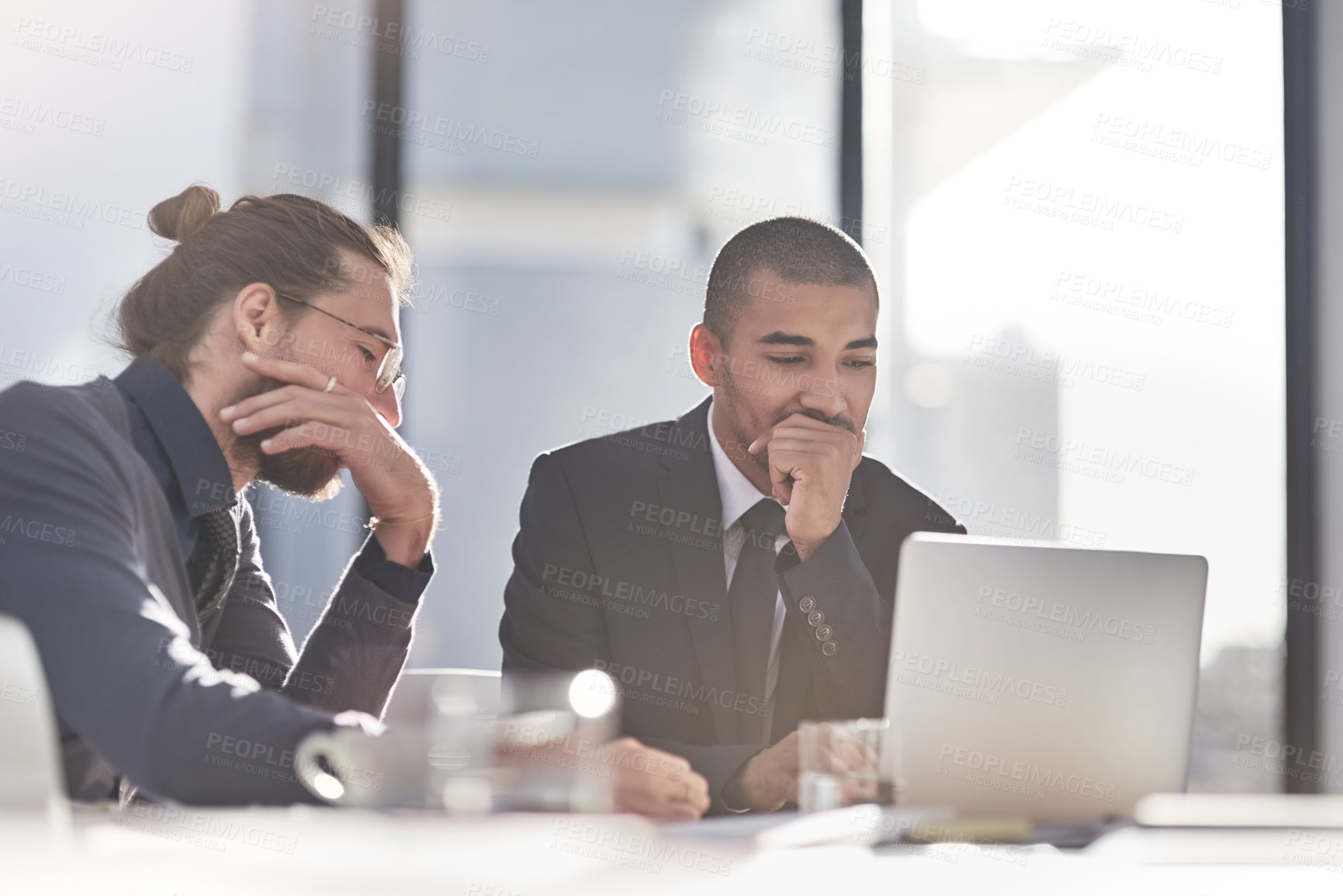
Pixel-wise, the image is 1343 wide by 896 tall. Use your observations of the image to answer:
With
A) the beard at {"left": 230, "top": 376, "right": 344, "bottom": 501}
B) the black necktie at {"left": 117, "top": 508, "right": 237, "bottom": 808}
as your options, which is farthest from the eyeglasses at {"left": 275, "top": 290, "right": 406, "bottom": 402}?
the black necktie at {"left": 117, "top": 508, "right": 237, "bottom": 808}

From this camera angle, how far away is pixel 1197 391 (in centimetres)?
339

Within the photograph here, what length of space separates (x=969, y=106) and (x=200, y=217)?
264 cm

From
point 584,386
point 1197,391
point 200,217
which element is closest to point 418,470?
point 200,217

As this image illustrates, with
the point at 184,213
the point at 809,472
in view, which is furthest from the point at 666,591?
the point at 184,213

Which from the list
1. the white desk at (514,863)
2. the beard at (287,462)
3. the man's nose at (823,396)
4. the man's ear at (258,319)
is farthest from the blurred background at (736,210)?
the white desk at (514,863)

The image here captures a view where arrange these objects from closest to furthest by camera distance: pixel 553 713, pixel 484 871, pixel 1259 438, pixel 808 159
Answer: pixel 484 871, pixel 553 713, pixel 1259 438, pixel 808 159

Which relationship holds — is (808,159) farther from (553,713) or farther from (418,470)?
(553,713)

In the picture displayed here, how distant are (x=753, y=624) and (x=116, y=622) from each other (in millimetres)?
1246

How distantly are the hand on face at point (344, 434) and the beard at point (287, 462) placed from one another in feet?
0.06

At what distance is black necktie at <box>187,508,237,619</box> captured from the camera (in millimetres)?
1753

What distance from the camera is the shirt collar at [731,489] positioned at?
2287mm

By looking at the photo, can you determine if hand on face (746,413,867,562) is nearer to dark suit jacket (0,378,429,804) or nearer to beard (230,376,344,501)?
beard (230,376,344,501)

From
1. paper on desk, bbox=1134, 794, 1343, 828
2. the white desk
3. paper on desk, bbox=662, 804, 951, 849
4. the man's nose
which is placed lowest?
paper on desk, bbox=1134, 794, 1343, 828

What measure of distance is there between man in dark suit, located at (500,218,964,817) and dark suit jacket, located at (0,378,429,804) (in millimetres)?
769
